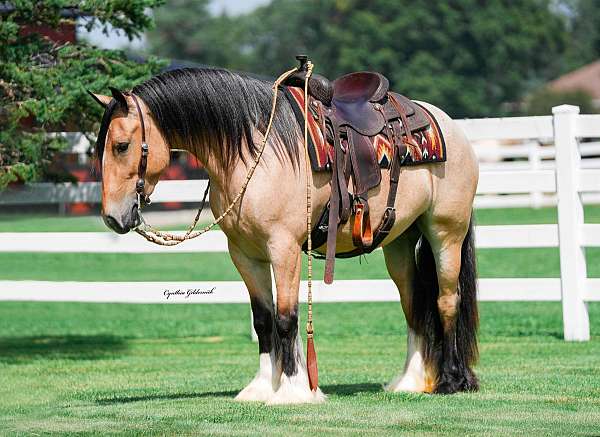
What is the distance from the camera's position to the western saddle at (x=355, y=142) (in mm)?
6699

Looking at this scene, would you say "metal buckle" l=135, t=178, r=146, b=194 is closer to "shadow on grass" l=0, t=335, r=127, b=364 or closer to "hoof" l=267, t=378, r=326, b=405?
"hoof" l=267, t=378, r=326, b=405

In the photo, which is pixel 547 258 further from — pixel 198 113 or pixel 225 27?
pixel 225 27

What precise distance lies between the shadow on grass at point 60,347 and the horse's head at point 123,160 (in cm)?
375

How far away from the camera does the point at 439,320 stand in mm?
7391

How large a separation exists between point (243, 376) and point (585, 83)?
6465cm

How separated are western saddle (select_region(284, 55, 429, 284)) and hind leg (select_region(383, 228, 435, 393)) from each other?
490mm

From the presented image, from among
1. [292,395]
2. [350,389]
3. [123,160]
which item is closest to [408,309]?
[350,389]

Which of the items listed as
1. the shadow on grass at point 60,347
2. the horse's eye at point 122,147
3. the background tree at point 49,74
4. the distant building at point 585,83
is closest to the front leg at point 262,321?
the horse's eye at point 122,147

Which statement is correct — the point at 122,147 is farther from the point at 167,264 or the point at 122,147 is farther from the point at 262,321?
the point at 167,264

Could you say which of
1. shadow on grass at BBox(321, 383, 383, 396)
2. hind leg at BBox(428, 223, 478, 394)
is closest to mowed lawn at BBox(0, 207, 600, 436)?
shadow on grass at BBox(321, 383, 383, 396)

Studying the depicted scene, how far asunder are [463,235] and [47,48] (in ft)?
12.9

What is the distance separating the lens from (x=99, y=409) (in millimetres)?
6750

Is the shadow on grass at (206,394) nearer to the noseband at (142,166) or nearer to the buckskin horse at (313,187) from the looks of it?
the buckskin horse at (313,187)

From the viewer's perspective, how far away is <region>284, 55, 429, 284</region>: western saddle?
6.70m
